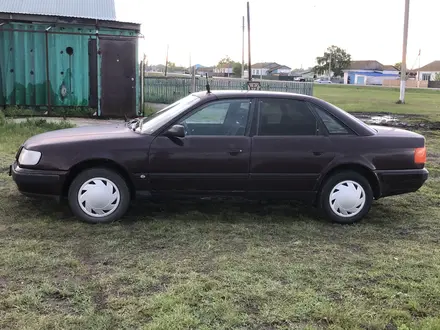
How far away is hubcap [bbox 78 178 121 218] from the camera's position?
498cm

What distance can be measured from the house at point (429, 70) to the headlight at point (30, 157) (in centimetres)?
11455

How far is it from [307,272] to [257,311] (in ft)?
2.75

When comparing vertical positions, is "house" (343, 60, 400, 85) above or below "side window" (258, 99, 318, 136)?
above

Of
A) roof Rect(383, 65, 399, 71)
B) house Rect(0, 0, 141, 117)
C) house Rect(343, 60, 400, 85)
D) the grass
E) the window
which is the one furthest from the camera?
roof Rect(383, 65, 399, 71)

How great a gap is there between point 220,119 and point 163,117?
649mm

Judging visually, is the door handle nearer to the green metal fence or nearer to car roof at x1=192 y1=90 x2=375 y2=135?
car roof at x1=192 y1=90 x2=375 y2=135

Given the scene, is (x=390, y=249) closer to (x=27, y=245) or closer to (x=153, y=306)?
(x=153, y=306)

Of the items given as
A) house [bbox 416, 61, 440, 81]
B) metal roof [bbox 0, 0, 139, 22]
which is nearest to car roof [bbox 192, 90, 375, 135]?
metal roof [bbox 0, 0, 139, 22]

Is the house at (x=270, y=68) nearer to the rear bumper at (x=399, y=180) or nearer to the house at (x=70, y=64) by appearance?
the house at (x=70, y=64)

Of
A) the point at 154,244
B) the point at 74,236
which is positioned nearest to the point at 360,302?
A: the point at 154,244

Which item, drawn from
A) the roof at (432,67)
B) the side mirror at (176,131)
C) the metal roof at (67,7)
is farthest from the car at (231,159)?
the roof at (432,67)

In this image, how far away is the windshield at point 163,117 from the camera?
17.1ft

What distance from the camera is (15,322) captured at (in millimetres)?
3098

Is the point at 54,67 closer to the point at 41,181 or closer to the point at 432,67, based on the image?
the point at 41,181
